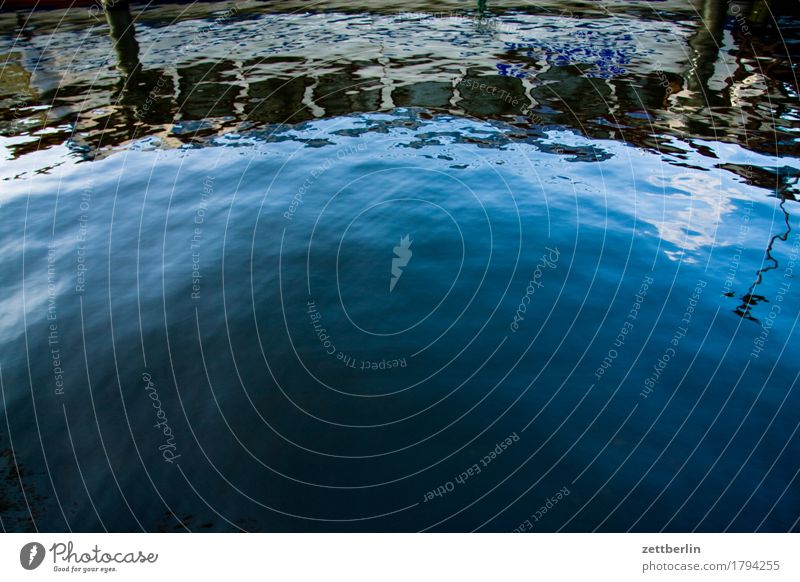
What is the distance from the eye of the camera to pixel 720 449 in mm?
6246

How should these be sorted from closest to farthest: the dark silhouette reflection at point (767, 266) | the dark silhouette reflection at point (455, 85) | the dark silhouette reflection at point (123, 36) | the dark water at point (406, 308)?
the dark water at point (406, 308), the dark silhouette reflection at point (767, 266), the dark silhouette reflection at point (455, 85), the dark silhouette reflection at point (123, 36)

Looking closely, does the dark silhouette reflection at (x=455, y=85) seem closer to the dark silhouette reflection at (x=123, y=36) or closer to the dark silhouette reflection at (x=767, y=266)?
the dark silhouette reflection at (x=123, y=36)

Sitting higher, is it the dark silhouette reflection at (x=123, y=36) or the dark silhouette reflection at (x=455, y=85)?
the dark silhouette reflection at (x=123, y=36)

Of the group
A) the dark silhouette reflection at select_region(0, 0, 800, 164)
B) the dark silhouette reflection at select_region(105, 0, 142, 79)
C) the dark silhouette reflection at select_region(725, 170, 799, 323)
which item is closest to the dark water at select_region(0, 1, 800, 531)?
the dark silhouette reflection at select_region(725, 170, 799, 323)

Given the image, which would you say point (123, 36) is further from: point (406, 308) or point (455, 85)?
point (406, 308)

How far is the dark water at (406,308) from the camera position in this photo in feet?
19.4

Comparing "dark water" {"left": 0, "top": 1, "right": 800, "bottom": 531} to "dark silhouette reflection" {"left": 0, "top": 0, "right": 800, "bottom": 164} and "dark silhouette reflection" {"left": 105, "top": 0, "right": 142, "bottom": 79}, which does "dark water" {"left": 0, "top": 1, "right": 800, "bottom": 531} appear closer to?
"dark silhouette reflection" {"left": 0, "top": 0, "right": 800, "bottom": 164}

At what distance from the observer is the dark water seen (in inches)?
233

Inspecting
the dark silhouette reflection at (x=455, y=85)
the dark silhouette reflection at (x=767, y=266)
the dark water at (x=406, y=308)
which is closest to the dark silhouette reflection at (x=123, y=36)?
the dark silhouette reflection at (x=455, y=85)

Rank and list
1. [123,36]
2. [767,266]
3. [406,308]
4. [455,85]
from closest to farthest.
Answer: [406,308], [767,266], [455,85], [123,36]

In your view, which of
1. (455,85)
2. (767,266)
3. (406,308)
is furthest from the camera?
(455,85)

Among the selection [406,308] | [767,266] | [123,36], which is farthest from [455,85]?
[123,36]

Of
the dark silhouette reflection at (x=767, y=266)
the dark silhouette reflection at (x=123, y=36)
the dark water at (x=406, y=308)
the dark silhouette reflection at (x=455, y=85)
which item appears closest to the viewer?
the dark water at (x=406, y=308)

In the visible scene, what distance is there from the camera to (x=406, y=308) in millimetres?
8602
